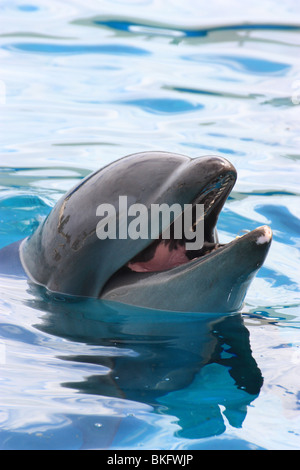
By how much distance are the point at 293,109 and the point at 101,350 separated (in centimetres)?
789

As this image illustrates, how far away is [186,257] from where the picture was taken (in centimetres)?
499

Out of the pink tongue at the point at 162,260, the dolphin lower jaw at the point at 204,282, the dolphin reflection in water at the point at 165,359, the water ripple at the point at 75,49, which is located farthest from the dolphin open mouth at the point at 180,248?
the water ripple at the point at 75,49

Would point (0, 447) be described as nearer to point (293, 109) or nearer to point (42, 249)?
point (42, 249)

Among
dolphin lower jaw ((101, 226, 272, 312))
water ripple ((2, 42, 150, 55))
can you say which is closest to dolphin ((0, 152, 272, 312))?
dolphin lower jaw ((101, 226, 272, 312))

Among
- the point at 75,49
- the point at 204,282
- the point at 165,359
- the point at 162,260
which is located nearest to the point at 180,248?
the point at 162,260

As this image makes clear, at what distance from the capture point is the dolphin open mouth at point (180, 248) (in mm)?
4750

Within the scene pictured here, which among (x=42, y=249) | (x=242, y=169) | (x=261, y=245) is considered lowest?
(x=242, y=169)

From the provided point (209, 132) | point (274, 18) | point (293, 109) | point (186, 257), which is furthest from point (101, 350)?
point (274, 18)

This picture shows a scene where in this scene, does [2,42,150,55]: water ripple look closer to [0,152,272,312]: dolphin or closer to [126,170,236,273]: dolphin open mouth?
[0,152,272,312]: dolphin

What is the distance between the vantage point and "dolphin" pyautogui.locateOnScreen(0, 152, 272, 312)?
15.0 feet

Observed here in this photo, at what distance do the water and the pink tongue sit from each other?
0.98ft

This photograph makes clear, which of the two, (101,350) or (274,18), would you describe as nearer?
(101,350)

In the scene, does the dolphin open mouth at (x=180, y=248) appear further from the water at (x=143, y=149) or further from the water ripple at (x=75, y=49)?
the water ripple at (x=75, y=49)

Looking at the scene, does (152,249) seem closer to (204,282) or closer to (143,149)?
(204,282)
